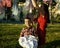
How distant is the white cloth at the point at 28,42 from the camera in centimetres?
667

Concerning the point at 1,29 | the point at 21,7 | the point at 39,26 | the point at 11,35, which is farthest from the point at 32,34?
the point at 21,7

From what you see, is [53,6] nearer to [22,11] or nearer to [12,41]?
[22,11]

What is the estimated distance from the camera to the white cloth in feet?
21.9

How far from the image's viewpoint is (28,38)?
674cm

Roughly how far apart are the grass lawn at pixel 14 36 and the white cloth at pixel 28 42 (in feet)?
6.80

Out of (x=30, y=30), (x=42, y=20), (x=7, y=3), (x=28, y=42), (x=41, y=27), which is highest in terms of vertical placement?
(x=42, y=20)

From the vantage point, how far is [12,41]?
9.35 m

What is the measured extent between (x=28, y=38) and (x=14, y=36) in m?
3.30

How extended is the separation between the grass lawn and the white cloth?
2.07 m

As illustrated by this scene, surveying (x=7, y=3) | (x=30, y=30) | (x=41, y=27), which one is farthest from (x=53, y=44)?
(x=7, y=3)

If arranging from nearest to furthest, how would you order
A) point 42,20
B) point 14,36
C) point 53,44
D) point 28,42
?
point 42,20 → point 28,42 → point 53,44 → point 14,36

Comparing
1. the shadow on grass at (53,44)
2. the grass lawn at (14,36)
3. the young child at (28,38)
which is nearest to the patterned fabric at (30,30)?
the young child at (28,38)

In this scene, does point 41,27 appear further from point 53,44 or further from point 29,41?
point 53,44

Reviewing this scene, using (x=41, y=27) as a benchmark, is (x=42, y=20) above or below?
above
